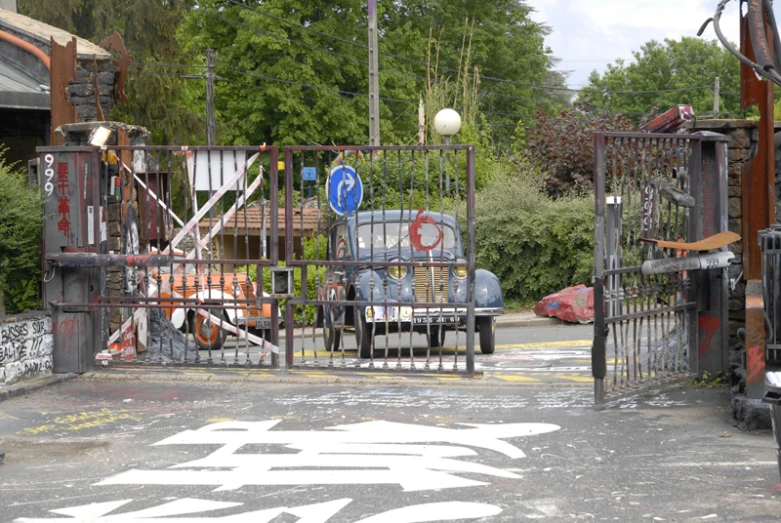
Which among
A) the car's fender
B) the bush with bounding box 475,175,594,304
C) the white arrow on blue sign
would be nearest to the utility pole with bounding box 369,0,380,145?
the bush with bounding box 475,175,594,304

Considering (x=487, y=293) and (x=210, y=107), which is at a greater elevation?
(x=210, y=107)

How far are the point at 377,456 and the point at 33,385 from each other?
14.2 ft

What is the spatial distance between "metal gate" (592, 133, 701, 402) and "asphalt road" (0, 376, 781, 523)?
0.38 metres

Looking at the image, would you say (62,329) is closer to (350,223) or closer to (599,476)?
A: (350,223)

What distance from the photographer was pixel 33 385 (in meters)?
10.3

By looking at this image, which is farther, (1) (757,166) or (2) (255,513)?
(1) (757,166)

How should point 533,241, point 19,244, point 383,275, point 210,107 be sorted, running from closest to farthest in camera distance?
point 19,244 → point 383,275 → point 533,241 → point 210,107

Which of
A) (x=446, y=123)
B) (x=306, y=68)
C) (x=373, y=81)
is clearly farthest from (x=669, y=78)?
(x=446, y=123)

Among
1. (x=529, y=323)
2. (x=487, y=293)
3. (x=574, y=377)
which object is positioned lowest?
(x=574, y=377)

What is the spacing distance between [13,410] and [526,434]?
14.6ft

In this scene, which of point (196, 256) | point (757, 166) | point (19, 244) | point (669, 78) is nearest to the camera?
point (757, 166)

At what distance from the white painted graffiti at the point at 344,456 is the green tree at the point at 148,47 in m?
26.8

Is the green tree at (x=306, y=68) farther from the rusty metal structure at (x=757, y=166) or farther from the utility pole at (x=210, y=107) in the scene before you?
the rusty metal structure at (x=757, y=166)

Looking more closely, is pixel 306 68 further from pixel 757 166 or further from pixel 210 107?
pixel 757 166
